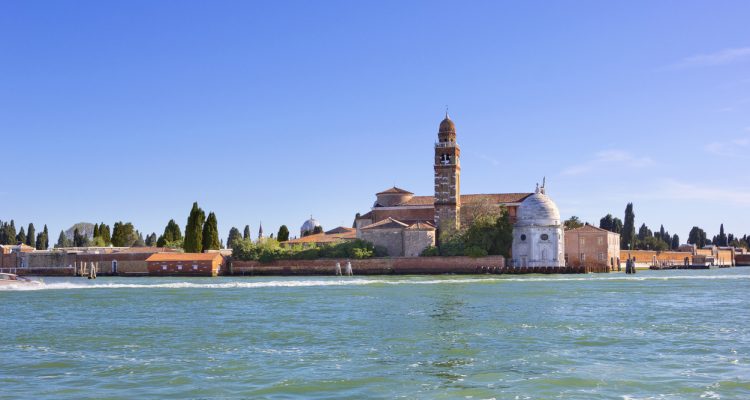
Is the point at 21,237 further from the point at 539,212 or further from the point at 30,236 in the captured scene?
the point at 539,212

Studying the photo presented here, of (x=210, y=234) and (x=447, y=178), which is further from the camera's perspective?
(x=210, y=234)

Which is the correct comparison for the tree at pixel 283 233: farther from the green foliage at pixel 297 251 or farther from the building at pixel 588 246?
the building at pixel 588 246

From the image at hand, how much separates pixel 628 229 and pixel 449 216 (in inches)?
1198

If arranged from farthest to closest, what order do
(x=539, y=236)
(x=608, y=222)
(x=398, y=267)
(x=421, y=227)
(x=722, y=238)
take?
1. (x=722, y=238)
2. (x=608, y=222)
3. (x=539, y=236)
4. (x=421, y=227)
5. (x=398, y=267)

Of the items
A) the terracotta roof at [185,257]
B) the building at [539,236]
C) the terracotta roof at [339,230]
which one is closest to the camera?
the building at [539,236]

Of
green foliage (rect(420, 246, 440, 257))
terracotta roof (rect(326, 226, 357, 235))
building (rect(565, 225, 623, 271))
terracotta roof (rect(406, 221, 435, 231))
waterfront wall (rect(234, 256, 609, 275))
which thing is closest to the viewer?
waterfront wall (rect(234, 256, 609, 275))

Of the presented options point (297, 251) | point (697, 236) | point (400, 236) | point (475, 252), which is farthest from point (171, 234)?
point (697, 236)

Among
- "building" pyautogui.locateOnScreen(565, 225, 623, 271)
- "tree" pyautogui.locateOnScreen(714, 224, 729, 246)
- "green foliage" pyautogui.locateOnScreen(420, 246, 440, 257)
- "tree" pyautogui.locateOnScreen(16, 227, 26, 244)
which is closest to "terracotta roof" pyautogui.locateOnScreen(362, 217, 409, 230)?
"green foliage" pyautogui.locateOnScreen(420, 246, 440, 257)

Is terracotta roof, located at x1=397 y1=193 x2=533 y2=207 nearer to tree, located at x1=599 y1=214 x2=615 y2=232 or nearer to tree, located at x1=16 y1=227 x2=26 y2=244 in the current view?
tree, located at x1=599 y1=214 x2=615 y2=232

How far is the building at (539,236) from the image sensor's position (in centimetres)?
5438

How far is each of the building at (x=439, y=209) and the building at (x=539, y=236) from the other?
91.9 inches

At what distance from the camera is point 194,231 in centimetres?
5997

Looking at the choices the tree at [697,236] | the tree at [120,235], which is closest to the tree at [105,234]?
the tree at [120,235]

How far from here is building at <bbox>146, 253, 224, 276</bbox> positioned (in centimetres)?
5506
